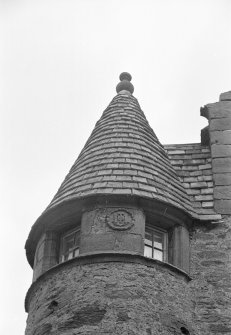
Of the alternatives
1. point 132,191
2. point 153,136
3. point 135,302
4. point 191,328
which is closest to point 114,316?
point 135,302

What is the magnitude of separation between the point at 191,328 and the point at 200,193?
2665mm

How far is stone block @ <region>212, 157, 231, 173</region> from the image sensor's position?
474 inches

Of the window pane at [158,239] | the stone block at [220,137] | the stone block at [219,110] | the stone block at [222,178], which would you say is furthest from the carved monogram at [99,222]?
the stone block at [219,110]

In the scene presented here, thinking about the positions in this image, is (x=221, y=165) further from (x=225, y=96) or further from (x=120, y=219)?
(x=120, y=219)

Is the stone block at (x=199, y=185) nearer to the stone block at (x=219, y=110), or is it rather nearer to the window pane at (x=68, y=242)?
the stone block at (x=219, y=110)

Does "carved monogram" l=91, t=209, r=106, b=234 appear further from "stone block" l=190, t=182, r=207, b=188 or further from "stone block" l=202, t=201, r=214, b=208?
"stone block" l=190, t=182, r=207, b=188

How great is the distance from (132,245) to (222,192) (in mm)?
2105

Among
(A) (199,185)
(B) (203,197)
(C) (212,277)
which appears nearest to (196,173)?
(A) (199,185)

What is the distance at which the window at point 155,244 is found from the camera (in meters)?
10.4

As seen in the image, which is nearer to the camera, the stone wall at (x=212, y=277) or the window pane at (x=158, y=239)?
the stone wall at (x=212, y=277)

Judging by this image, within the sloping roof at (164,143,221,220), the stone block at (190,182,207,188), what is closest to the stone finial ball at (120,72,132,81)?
the sloping roof at (164,143,221,220)

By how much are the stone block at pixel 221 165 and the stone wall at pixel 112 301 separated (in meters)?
2.43

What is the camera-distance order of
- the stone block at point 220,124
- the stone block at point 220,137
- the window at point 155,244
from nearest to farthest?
1. the window at point 155,244
2. the stone block at point 220,137
3. the stone block at point 220,124

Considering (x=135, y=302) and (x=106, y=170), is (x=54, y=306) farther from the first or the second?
(x=106, y=170)
